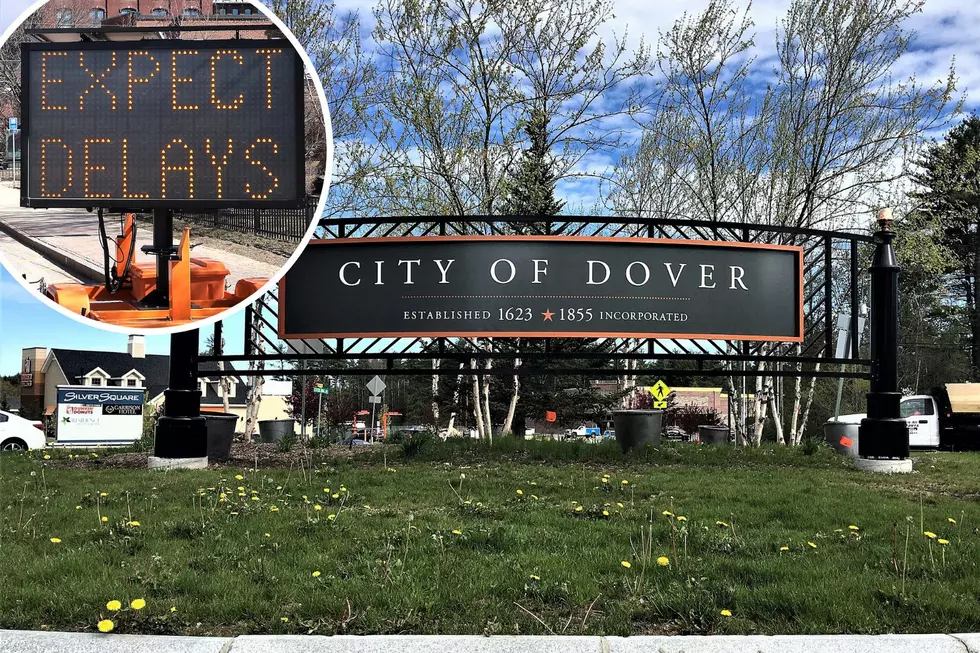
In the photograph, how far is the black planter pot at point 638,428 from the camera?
1208 centimetres

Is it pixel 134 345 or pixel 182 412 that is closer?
pixel 182 412

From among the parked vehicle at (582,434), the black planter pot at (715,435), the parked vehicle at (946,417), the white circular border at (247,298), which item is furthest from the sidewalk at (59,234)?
the parked vehicle at (582,434)

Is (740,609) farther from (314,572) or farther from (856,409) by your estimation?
(856,409)

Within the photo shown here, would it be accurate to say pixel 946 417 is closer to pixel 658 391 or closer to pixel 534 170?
pixel 658 391

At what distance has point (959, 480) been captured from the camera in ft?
32.6

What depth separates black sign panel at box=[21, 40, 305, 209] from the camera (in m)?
4.52

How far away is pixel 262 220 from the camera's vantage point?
5.29 meters

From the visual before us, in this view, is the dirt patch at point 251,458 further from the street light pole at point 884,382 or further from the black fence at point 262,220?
the street light pole at point 884,382

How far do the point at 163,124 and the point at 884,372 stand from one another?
998 cm

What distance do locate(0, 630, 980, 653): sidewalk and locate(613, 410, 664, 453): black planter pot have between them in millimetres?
8278

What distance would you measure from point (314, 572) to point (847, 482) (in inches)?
274

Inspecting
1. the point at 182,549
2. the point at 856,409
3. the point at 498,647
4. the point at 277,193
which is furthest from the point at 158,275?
the point at 856,409

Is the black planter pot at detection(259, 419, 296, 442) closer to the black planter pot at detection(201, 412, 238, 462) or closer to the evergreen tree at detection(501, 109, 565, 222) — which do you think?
the evergreen tree at detection(501, 109, 565, 222)

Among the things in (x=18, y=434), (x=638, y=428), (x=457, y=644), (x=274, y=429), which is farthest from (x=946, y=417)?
(x=18, y=434)
